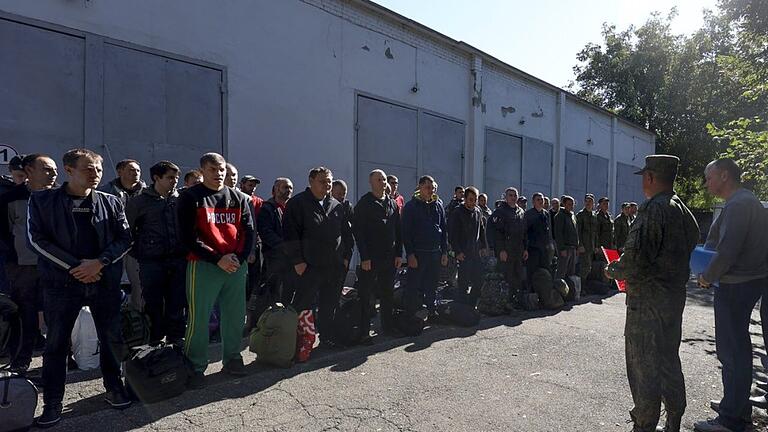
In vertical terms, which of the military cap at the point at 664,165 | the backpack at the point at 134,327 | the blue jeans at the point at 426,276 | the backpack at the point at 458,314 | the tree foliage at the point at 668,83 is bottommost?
the backpack at the point at 458,314

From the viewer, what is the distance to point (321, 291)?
5.85 metres

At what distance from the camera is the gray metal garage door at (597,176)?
21.6 metres

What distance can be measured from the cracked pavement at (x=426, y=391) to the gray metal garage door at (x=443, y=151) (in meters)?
7.47

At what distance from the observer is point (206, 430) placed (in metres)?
3.61

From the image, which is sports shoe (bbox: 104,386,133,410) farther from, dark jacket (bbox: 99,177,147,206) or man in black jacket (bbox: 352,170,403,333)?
man in black jacket (bbox: 352,170,403,333)

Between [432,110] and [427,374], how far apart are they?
9.68m

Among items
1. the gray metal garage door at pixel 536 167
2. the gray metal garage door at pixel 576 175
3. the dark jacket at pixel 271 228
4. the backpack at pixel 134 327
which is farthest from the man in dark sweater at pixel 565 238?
the gray metal garage door at pixel 576 175

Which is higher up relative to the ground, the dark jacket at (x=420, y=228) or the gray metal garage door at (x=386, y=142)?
the gray metal garage door at (x=386, y=142)

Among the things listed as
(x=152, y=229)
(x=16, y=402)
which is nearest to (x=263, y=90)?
(x=152, y=229)

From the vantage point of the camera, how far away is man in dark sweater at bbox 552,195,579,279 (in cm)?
955

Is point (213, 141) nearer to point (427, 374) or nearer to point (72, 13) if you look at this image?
point (72, 13)

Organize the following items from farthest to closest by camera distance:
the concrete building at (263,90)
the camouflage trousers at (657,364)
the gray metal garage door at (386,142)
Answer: the gray metal garage door at (386,142) → the concrete building at (263,90) → the camouflage trousers at (657,364)

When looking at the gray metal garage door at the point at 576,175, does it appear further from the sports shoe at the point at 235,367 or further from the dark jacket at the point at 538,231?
the sports shoe at the point at 235,367

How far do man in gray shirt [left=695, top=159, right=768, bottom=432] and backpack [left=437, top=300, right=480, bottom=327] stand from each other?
336 centimetres
